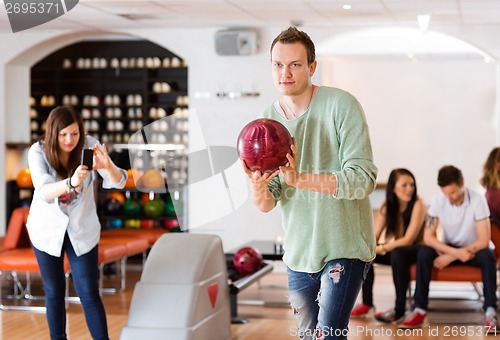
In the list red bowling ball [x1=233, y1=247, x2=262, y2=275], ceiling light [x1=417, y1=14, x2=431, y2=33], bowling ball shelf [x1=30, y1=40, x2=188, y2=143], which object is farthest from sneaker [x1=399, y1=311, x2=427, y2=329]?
bowling ball shelf [x1=30, y1=40, x2=188, y2=143]

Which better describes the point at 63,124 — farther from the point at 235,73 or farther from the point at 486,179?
the point at 235,73

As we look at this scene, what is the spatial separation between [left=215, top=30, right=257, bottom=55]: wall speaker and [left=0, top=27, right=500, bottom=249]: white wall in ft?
0.45

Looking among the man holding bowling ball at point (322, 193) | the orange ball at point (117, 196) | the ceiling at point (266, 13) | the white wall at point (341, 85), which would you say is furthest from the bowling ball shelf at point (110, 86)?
the man holding bowling ball at point (322, 193)

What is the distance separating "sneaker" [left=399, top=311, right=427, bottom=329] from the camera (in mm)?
5465

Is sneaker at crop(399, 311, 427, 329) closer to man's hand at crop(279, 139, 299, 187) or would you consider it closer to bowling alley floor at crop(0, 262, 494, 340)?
bowling alley floor at crop(0, 262, 494, 340)

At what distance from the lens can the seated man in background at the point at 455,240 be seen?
5.53 m

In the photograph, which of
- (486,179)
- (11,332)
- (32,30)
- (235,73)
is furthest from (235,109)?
(11,332)

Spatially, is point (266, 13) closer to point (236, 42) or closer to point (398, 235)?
point (236, 42)

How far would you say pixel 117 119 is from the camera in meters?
10.9

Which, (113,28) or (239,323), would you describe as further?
(113,28)

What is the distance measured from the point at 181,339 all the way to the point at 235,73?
478 centimetres

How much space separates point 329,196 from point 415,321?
3345 millimetres

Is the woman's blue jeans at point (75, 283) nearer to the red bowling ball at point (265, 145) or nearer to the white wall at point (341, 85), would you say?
the red bowling ball at point (265, 145)

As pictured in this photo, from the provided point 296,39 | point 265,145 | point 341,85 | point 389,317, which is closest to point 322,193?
point 265,145
